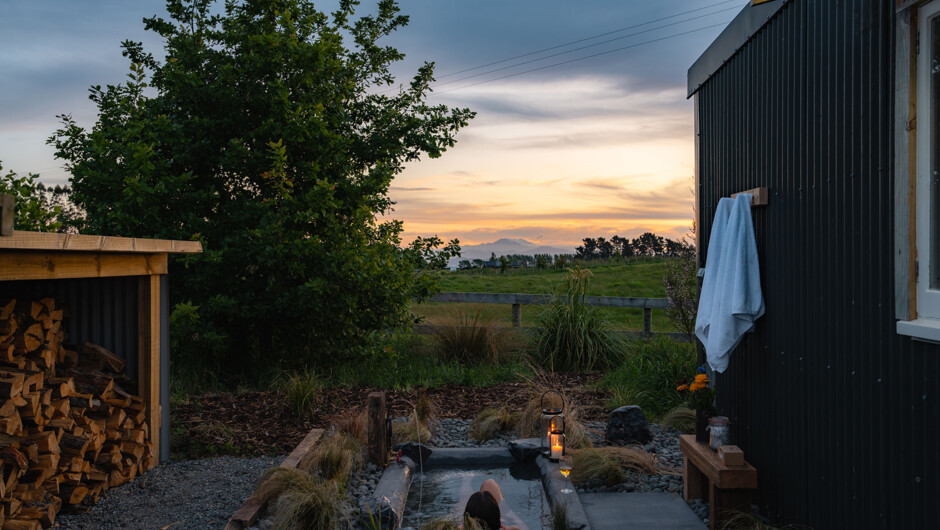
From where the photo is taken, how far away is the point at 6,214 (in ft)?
9.21

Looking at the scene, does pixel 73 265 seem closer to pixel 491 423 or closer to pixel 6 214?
pixel 6 214

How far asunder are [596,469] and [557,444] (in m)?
0.34

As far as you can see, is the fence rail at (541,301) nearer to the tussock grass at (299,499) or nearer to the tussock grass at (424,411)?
the tussock grass at (424,411)

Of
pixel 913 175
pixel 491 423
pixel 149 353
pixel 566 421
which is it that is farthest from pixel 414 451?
pixel 913 175

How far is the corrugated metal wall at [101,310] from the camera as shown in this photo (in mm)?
4926

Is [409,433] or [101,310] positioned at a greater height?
[101,310]

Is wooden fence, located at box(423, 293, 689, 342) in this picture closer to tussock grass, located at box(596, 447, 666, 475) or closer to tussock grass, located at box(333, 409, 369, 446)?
tussock grass, located at box(333, 409, 369, 446)

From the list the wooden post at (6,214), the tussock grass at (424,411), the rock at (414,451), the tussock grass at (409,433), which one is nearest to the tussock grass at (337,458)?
the rock at (414,451)

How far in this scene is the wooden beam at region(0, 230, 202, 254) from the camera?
3.29 m

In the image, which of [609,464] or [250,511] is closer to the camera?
[250,511]

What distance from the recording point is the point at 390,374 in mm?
8219

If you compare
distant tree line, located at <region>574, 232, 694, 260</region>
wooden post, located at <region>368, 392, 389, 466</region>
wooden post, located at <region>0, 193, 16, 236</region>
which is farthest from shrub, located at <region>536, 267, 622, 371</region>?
distant tree line, located at <region>574, 232, 694, 260</region>

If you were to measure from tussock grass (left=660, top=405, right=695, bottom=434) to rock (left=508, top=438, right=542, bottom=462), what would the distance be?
4.79ft

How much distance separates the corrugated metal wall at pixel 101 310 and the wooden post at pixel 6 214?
2.28m
